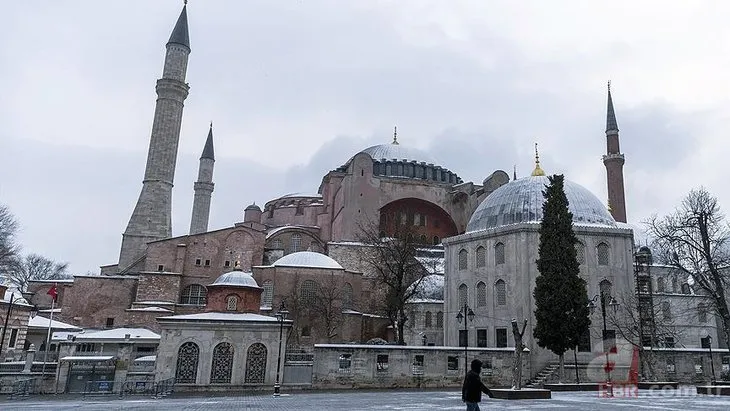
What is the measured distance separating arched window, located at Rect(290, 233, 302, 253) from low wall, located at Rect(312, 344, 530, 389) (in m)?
23.6

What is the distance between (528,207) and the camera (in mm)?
27625

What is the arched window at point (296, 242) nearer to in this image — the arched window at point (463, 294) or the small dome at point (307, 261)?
the small dome at point (307, 261)

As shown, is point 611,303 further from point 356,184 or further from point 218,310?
point 356,184

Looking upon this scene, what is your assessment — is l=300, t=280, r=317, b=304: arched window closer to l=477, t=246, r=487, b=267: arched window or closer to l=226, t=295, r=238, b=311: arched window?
l=226, t=295, r=238, b=311: arched window

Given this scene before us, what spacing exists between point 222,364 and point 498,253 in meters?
14.0


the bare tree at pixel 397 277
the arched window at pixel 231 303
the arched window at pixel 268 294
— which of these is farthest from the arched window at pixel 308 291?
the arched window at pixel 231 303

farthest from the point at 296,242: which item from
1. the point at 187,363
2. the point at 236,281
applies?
the point at 187,363

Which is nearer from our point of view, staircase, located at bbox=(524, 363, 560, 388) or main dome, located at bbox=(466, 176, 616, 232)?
staircase, located at bbox=(524, 363, 560, 388)

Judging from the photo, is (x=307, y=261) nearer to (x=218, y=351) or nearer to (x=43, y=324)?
(x=43, y=324)

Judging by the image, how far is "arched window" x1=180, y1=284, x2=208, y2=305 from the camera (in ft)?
124

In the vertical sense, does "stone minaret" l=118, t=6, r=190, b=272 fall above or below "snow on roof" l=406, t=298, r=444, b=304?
above

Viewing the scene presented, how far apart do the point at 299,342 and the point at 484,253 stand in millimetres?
12208

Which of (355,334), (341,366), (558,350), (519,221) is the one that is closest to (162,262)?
(355,334)

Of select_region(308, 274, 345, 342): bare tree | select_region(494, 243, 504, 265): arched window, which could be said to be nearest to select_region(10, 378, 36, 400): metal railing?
select_region(308, 274, 345, 342): bare tree
